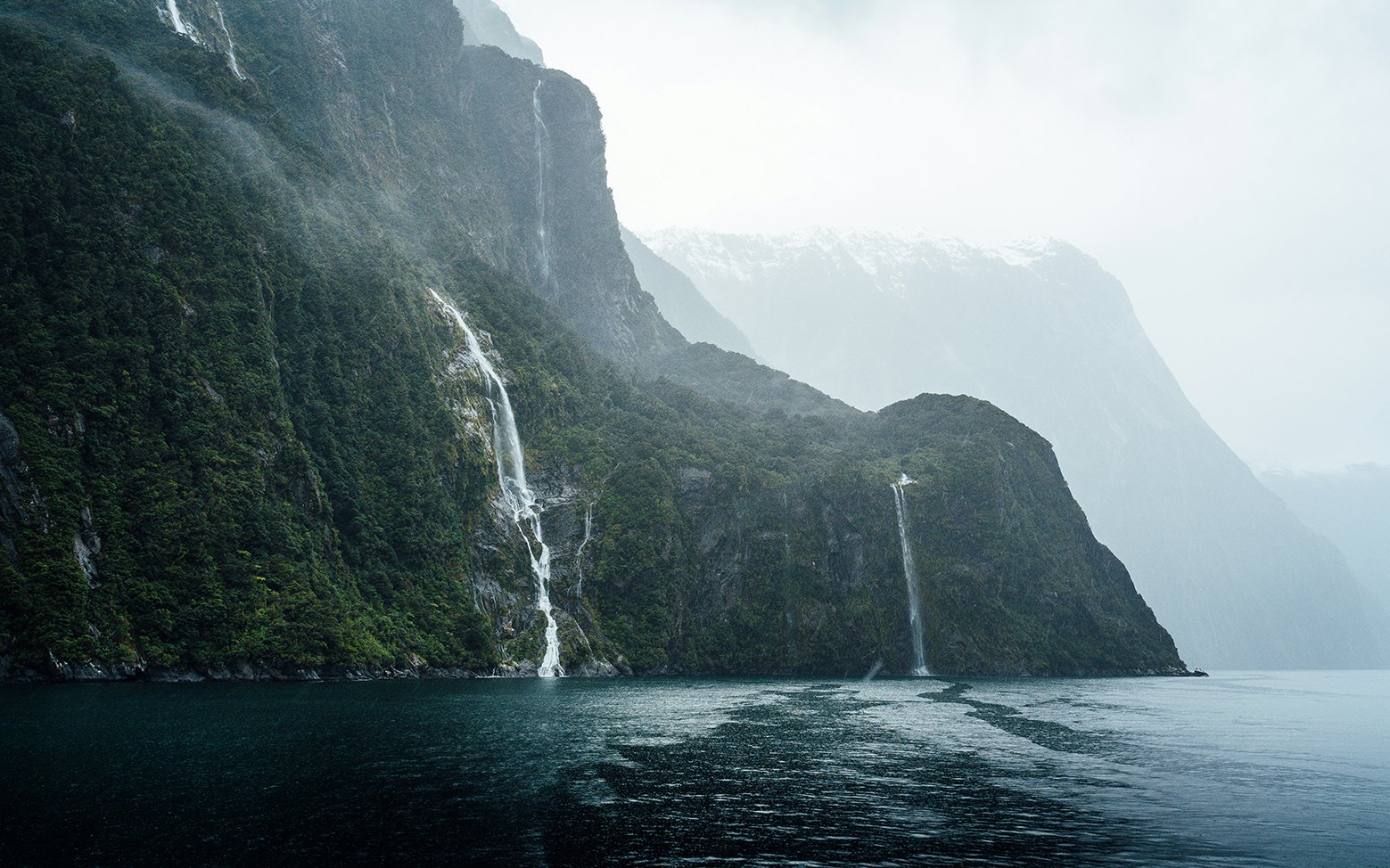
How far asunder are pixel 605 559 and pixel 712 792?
86563 millimetres

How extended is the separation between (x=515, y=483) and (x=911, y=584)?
59.8 m

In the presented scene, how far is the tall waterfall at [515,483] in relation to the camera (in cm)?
10696

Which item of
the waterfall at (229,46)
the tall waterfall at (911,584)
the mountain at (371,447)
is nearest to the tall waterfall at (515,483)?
the mountain at (371,447)

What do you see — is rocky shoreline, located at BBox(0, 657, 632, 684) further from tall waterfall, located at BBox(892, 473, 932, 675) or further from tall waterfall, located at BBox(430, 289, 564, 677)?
tall waterfall, located at BBox(892, 473, 932, 675)

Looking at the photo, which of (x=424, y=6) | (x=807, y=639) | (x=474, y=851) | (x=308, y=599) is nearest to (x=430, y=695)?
(x=308, y=599)

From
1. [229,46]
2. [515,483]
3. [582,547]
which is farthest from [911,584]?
[229,46]

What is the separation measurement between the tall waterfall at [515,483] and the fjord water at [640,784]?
42.1 m

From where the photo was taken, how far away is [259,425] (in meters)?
87.3

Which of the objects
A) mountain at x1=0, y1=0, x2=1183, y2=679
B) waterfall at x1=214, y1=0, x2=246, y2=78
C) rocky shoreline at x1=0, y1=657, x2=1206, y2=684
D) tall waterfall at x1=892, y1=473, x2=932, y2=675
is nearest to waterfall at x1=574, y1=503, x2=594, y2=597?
mountain at x1=0, y1=0, x2=1183, y2=679

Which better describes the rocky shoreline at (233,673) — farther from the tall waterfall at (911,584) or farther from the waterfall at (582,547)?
the tall waterfall at (911,584)

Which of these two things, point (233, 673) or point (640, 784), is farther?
point (233, 673)

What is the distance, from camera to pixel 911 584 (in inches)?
5359

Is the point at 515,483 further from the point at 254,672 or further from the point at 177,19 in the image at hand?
the point at 177,19

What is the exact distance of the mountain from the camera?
7112 centimetres
